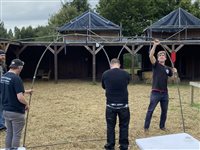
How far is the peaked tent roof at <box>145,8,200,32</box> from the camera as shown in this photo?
26.0 metres

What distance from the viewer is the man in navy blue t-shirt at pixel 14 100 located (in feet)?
17.2

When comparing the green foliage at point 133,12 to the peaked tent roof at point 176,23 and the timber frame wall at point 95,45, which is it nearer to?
the peaked tent roof at point 176,23

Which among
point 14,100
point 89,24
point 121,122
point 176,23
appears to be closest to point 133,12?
point 176,23

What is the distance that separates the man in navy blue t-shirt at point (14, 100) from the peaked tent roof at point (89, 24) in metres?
20.9

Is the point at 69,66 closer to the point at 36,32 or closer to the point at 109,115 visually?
the point at 109,115

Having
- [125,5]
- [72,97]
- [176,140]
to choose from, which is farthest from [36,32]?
[176,140]

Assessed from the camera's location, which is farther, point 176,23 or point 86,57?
point 176,23

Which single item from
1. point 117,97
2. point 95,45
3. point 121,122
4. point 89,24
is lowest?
point 121,122

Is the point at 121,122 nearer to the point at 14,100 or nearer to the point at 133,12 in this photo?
the point at 14,100

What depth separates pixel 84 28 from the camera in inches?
1035

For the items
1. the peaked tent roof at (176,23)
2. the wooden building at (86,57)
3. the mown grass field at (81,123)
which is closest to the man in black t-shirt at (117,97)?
the mown grass field at (81,123)

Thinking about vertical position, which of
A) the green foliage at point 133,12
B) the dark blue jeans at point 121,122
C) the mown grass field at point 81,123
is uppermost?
the green foliage at point 133,12

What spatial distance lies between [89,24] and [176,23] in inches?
242

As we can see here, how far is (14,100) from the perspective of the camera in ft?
17.6
